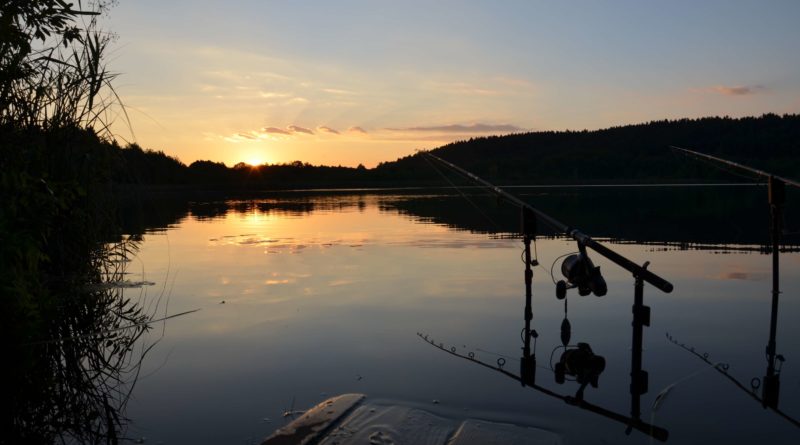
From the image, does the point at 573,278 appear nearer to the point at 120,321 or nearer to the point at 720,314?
the point at 720,314

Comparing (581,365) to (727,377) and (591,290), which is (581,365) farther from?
(727,377)

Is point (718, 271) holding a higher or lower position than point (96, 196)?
lower

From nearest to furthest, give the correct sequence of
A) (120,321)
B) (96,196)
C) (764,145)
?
(96,196) → (120,321) → (764,145)

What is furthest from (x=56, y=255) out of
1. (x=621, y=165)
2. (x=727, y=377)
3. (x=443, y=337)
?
(x=621, y=165)

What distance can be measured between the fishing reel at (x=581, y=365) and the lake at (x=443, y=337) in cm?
13

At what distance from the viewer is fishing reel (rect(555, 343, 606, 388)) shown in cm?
A: 1024

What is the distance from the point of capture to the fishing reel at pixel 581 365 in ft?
33.6

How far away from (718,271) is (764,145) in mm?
146471

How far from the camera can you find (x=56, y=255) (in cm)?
1102

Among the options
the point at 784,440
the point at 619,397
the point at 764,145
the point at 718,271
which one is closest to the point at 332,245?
the point at 718,271

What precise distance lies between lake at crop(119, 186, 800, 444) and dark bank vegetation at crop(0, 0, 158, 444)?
0.59 metres

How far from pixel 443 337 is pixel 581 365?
268 centimetres

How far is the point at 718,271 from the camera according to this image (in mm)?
19797

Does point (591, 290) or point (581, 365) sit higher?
point (591, 290)
